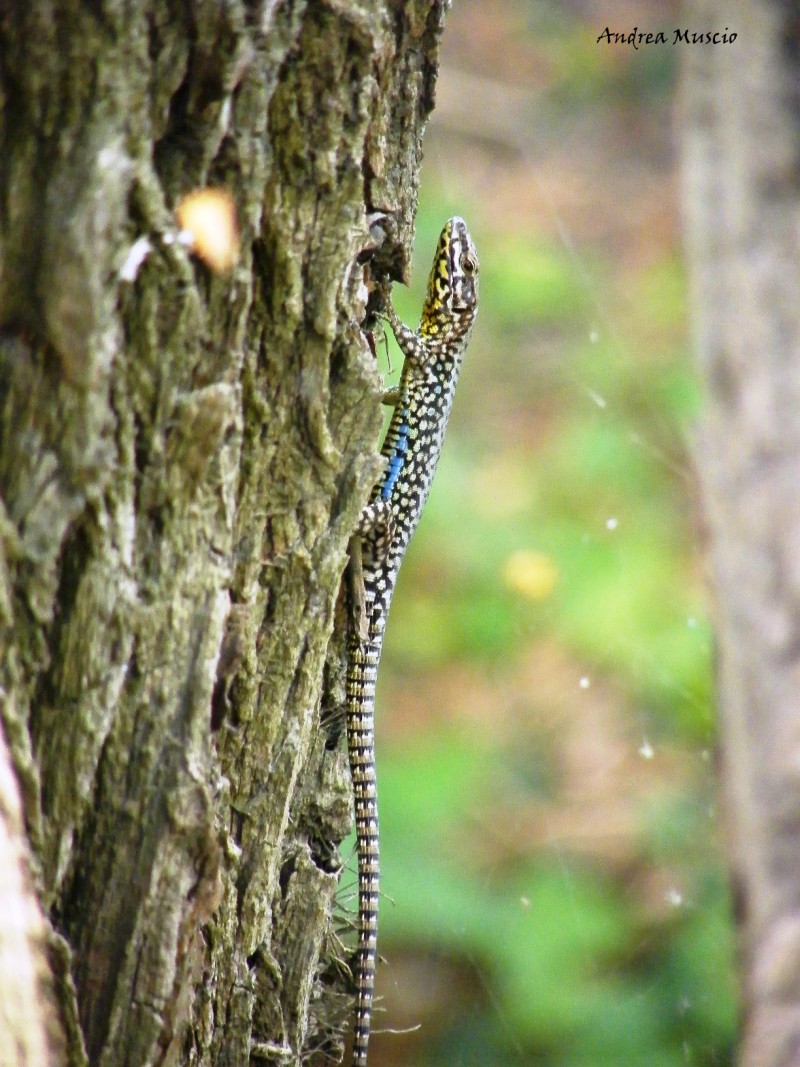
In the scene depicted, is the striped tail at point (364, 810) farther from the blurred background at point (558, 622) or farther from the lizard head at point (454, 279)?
the lizard head at point (454, 279)

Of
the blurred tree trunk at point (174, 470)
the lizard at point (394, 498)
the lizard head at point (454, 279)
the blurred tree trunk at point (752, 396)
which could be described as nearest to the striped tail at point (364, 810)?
the lizard at point (394, 498)

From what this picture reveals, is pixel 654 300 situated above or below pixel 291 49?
below

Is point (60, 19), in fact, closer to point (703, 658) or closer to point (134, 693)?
point (134, 693)


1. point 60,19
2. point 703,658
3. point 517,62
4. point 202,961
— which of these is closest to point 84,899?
point 202,961

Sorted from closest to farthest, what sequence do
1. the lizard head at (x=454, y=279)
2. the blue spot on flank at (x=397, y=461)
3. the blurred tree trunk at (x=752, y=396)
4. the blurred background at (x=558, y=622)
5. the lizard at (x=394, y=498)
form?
the blurred tree trunk at (x=752, y=396), the lizard at (x=394, y=498), the blue spot on flank at (x=397, y=461), the lizard head at (x=454, y=279), the blurred background at (x=558, y=622)

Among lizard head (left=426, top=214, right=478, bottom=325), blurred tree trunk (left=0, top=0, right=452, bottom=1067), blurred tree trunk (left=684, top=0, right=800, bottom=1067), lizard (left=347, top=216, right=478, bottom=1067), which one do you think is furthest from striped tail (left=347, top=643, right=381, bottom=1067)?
lizard head (left=426, top=214, right=478, bottom=325)

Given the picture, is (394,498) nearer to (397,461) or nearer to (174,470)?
(397,461)
